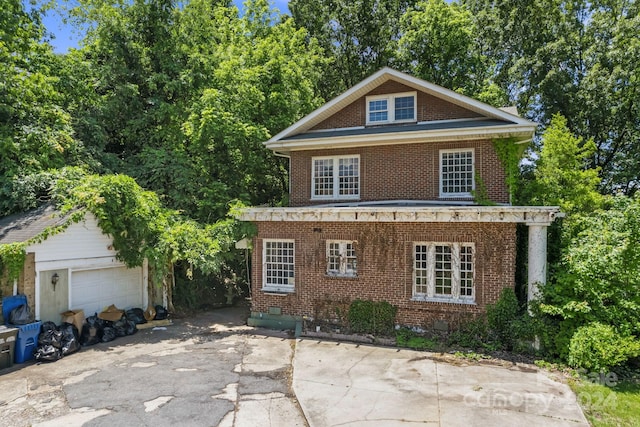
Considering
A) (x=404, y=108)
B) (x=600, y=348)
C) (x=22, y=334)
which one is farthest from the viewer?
(x=404, y=108)

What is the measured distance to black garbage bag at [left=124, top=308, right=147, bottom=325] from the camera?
14173 mm

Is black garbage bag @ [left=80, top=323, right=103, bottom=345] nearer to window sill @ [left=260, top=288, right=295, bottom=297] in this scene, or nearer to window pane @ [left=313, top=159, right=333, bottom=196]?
window sill @ [left=260, top=288, right=295, bottom=297]

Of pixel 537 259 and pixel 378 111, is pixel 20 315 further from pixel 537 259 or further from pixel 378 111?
pixel 537 259

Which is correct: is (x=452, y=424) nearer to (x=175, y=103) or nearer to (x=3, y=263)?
(x=3, y=263)

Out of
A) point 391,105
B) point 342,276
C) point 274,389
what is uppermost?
point 391,105

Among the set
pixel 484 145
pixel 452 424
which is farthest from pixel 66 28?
pixel 452 424

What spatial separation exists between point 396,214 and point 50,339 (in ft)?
34.0

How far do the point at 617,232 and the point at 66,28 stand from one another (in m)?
28.0

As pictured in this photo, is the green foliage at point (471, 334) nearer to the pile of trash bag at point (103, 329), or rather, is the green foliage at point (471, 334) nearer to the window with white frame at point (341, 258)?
the window with white frame at point (341, 258)

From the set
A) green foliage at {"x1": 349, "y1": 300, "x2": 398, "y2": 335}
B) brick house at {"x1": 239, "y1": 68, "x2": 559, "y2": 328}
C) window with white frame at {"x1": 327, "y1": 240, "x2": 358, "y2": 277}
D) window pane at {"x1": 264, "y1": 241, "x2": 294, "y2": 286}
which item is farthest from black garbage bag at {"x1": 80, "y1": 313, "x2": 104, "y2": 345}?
green foliage at {"x1": 349, "y1": 300, "x2": 398, "y2": 335}

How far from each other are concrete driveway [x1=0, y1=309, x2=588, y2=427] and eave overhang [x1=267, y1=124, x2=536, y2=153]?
743 centimetres

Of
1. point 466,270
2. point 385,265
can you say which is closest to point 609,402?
point 466,270

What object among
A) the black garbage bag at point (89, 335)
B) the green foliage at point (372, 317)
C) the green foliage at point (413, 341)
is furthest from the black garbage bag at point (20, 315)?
the green foliage at point (413, 341)

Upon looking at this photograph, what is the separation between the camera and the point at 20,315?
36.6 ft
